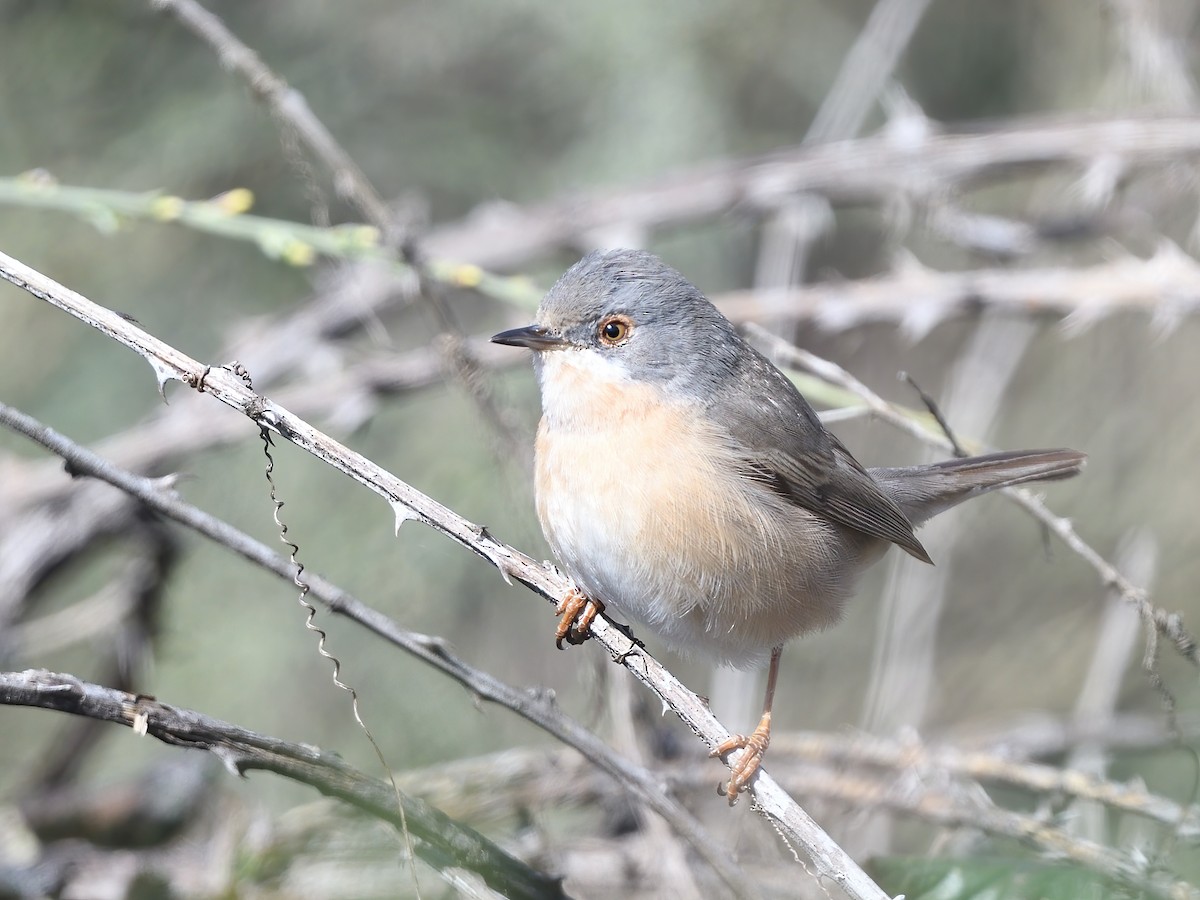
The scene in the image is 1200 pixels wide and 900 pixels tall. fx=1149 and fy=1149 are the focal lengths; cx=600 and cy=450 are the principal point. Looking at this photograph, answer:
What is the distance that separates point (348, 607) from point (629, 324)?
1602 mm

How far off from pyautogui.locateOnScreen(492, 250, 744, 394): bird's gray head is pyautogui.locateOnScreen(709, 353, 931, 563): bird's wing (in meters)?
0.15

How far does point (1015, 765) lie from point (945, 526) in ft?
6.54

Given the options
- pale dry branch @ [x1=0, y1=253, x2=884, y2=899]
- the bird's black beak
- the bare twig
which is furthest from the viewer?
the bare twig

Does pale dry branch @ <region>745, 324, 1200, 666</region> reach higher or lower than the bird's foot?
higher

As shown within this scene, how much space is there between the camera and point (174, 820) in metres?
3.29

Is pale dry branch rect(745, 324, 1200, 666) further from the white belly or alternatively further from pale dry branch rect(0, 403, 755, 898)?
pale dry branch rect(0, 403, 755, 898)

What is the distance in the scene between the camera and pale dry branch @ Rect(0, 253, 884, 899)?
2363 mm

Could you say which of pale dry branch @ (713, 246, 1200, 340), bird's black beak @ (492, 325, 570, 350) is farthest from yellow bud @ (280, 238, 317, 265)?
pale dry branch @ (713, 246, 1200, 340)

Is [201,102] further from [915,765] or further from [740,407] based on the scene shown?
[915,765]

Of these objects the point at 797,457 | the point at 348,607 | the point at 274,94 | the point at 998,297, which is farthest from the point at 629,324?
the point at 998,297

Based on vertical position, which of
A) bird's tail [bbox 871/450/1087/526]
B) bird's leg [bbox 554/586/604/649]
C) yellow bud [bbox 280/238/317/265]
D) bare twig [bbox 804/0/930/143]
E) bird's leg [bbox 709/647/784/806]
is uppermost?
bare twig [bbox 804/0/930/143]

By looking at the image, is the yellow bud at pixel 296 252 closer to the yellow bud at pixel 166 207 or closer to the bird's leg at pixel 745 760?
the yellow bud at pixel 166 207

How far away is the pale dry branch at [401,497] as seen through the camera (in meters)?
2.36

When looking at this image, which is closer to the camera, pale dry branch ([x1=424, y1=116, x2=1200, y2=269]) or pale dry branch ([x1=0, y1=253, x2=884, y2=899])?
pale dry branch ([x1=0, y1=253, x2=884, y2=899])
